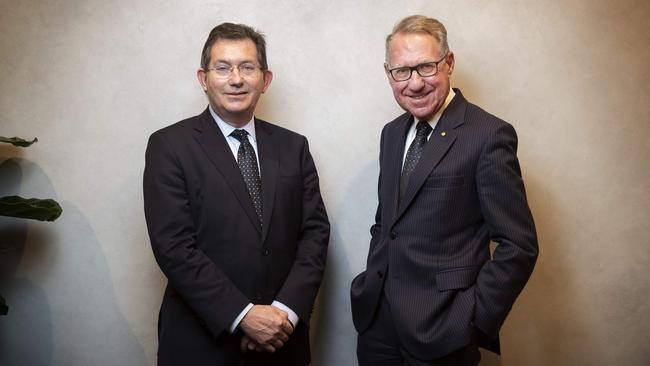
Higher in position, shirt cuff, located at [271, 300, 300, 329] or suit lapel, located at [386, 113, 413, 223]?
suit lapel, located at [386, 113, 413, 223]

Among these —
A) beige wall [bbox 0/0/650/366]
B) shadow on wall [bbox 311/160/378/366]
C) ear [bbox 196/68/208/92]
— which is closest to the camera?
ear [bbox 196/68/208/92]

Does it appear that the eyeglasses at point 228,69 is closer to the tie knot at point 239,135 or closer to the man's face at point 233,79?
the man's face at point 233,79

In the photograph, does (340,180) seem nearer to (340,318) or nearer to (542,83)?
(340,318)

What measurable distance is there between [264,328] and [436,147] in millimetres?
844

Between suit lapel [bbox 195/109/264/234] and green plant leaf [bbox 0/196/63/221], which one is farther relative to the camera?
green plant leaf [bbox 0/196/63/221]

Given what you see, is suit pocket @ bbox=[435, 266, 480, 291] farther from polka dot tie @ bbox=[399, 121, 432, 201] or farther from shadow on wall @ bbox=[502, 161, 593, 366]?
shadow on wall @ bbox=[502, 161, 593, 366]

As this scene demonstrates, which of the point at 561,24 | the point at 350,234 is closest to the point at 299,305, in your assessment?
the point at 350,234

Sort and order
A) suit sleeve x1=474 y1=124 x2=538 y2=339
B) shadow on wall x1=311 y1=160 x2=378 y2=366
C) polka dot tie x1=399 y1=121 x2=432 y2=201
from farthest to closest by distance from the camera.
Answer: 1. shadow on wall x1=311 y1=160 x2=378 y2=366
2. polka dot tie x1=399 y1=121 x2=432 y2=201
3. suit sleeve x1=474 y1=124 x2=538 y2=339

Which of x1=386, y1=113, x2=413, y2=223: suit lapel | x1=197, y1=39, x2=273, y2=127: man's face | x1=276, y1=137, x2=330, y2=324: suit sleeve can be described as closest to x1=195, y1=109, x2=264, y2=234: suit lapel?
x1=197, y1=39, x2=273, y2=127: man's face

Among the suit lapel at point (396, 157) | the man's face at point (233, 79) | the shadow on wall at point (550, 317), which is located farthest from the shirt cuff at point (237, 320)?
the shadow on wall at point (550, 317)

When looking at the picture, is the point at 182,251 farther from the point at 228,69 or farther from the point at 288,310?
the point at 228,69

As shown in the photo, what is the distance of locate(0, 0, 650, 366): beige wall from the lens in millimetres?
2598

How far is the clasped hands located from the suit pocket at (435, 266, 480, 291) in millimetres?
554

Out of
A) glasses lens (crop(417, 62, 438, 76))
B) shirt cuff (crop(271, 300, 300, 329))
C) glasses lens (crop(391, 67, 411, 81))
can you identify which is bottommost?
shirt cuff (crop(271, 300, 300, 329))
